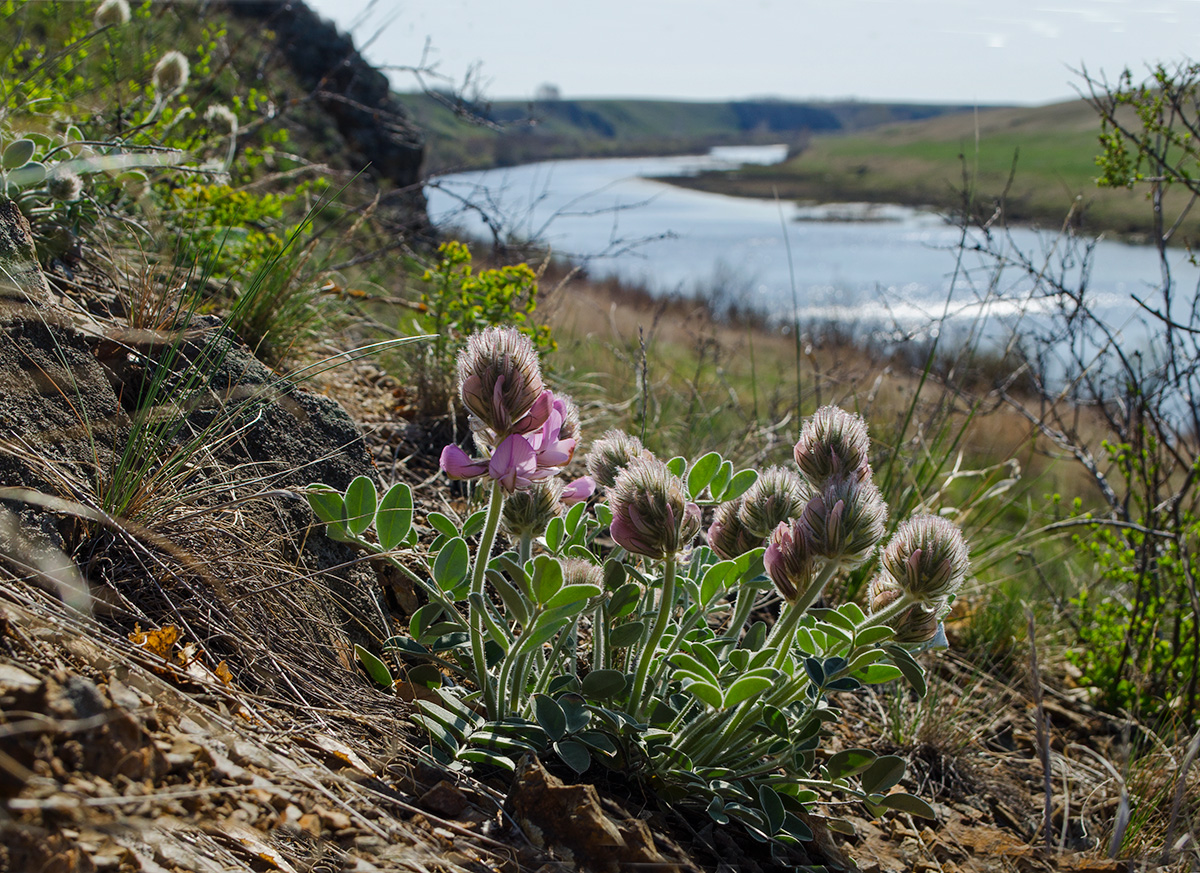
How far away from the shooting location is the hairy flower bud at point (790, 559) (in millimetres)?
1531

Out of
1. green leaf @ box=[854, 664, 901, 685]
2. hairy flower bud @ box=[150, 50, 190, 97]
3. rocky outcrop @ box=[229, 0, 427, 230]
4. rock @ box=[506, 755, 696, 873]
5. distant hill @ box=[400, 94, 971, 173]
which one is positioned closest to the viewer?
rock @ box=[506, 755, 696, 873]

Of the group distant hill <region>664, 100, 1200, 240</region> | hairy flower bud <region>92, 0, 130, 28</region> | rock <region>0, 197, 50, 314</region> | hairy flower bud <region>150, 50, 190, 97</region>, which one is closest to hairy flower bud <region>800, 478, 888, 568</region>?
rock <region>0, 197, 50, 314</region>

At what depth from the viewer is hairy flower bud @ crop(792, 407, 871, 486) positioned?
5.35ft

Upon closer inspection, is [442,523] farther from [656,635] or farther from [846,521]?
[846,521]

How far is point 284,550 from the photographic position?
199cm

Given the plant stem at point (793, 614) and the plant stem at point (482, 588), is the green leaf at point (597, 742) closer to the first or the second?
the plant stem at point (482, 588)

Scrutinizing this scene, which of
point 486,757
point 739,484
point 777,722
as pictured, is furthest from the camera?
point 739,484

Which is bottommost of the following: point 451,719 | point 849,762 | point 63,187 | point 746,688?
point 849,762

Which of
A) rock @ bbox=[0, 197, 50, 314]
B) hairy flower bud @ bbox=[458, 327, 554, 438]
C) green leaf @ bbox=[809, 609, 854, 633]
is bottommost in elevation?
green leaf @ bbox=[809, 609, 854, 633]

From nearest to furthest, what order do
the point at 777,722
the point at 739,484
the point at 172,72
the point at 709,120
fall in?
the point at 777,722, the point at 739,484, the point at 172,72, the point at 709,120

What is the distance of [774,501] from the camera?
176cm

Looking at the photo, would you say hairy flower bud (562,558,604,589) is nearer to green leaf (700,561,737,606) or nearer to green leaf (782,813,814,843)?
green leaf (700,561,737,606)

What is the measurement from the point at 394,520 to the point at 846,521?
87cm

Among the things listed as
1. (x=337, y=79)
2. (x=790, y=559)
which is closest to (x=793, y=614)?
(x=790, y=559)
